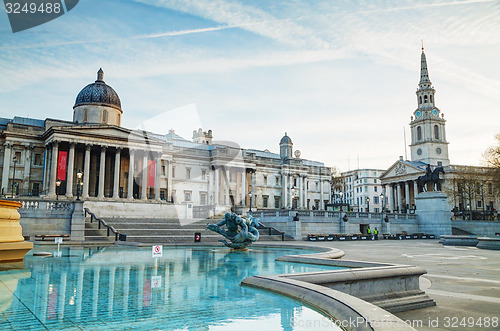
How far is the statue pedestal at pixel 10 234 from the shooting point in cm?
1062

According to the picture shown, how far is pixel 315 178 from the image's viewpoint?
85.8 metres

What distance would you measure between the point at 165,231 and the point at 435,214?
34443 millimetres

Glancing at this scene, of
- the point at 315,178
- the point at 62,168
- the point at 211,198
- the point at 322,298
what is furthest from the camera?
the point at 315,178

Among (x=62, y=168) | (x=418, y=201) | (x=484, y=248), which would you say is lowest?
(x=484, y=248)

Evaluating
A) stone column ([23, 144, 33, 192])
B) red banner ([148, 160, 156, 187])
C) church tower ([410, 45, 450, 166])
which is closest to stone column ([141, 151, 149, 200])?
red banner ([148, 160, 156, 187])

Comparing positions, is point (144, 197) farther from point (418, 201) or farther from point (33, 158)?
point (418, 201)

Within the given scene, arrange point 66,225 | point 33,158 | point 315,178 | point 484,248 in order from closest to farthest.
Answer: point 484,248 < point 66,225 < point 33,158 < point 315,178

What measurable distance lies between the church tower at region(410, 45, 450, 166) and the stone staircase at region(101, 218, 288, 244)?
7219cm

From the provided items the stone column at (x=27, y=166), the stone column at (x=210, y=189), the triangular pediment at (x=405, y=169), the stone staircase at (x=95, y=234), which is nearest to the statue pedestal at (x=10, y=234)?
the stone staircase at (x=95, y=234)

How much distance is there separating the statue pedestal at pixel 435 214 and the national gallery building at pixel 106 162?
681 inches

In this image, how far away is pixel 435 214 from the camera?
4872 centimetres

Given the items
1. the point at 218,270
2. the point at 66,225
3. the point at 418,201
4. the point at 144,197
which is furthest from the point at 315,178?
the point at 218,270

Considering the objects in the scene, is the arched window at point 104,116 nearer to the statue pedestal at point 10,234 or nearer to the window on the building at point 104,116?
the window on the building at point 104,116

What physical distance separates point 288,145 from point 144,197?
4108 centimetres
